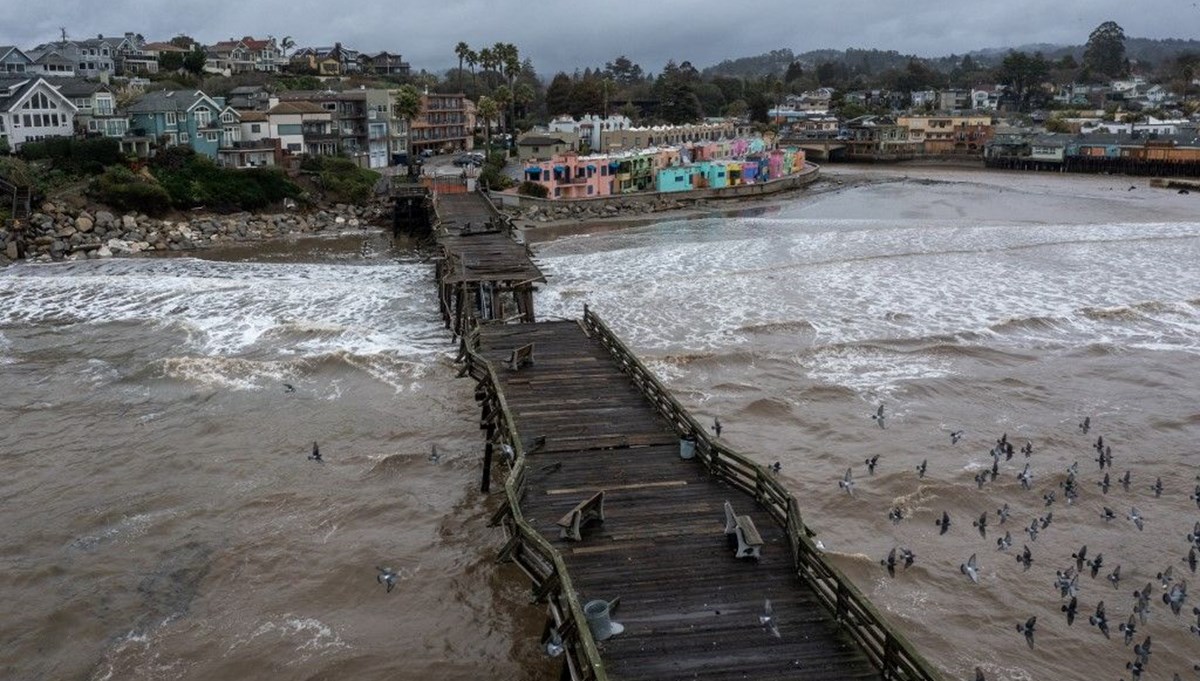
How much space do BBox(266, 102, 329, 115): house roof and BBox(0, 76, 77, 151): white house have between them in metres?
12.9

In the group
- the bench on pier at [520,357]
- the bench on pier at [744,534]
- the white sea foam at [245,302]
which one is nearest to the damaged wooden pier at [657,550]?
the bench on pier at [744,534]

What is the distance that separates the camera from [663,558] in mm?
11414

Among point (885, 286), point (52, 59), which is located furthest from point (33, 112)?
point (885, 286)

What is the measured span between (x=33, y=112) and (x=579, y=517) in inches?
2327

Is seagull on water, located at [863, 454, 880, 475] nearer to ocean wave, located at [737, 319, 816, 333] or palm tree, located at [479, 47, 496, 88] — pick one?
ocean wave, located at [737, 319, 816, 333]

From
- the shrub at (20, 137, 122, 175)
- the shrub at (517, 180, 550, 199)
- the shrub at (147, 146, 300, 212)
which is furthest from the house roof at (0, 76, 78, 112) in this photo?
the shrub at (517, 180, 550, 199)

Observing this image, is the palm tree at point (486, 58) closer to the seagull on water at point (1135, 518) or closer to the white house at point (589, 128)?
the white house at point (589, 128)

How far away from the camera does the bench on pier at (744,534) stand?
1120cm

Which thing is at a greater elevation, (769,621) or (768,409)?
(769,621)

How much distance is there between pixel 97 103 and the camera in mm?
59406

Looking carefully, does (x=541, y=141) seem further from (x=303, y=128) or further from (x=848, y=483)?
(x=848, y=483)

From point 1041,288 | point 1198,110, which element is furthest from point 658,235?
point 1198,110

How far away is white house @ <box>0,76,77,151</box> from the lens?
177ft

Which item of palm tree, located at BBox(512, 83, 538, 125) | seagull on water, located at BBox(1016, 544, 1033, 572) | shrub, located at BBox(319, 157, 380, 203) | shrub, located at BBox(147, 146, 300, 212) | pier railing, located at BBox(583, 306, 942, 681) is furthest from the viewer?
palm tree, located at BBox(512, 83, 538, 125)
